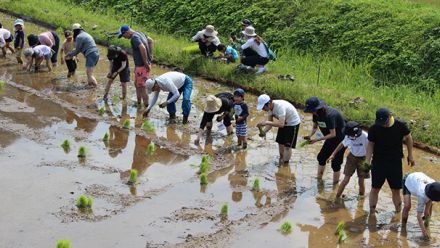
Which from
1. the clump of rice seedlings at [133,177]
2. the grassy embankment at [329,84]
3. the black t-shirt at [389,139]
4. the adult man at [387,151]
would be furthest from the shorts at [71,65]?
the black t-shirt at [389,139]

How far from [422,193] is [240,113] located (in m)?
4.04

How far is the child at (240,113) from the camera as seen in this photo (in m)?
12.0

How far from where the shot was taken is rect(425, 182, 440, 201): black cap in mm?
8648

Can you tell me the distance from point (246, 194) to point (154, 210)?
1.60 metres

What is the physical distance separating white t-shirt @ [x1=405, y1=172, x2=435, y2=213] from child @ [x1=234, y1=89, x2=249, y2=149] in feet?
11.9

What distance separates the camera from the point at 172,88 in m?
13.1

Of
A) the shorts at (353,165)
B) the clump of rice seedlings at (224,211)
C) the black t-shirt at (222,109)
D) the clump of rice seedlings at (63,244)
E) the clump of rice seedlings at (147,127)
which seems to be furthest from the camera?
the clump of rice seedlings at (147,127)

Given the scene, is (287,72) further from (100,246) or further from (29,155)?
(100,246)

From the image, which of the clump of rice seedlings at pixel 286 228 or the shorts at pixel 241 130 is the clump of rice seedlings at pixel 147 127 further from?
the clump of rice seedlings at pixel 286 228

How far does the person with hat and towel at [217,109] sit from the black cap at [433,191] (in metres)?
4.70

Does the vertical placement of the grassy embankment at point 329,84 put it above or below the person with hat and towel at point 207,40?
below

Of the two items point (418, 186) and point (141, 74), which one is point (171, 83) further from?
point (418, 186)

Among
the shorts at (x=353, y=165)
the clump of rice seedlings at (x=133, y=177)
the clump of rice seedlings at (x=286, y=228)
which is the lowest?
the clump of rice seedlings at (x=286, y=228)

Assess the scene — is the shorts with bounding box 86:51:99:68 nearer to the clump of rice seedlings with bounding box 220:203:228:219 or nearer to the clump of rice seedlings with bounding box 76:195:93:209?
the clump of rice seedlings with bounding box 76:195:93:209
